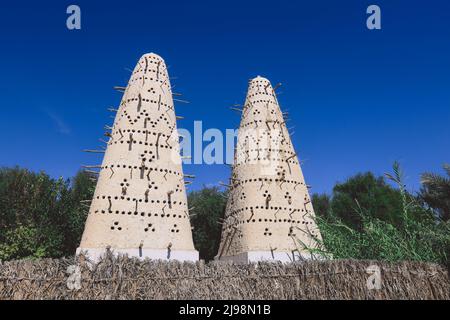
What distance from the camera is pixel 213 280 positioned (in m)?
9.27

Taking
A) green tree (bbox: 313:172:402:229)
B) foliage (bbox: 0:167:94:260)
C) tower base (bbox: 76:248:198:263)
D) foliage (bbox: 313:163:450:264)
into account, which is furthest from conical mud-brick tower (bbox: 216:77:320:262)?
foliage (bbox: 0:167:94:260)

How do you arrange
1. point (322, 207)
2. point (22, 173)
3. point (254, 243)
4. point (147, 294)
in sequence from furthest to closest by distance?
point (322, 207) → point (22, 173) → point (254, 243) → point (147, 294)

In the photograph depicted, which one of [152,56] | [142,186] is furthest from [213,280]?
[152,56]

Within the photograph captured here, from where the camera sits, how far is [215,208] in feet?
89.2

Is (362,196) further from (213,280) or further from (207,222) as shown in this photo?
(213,280)

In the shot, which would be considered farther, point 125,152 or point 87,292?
point 125,152

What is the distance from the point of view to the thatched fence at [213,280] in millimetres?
8047

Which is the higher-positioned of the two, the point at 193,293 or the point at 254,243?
the point at 254,243

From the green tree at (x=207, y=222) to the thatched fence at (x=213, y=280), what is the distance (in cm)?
1631

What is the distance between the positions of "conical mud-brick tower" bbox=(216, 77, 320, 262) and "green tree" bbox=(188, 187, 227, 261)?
6646 millimetres

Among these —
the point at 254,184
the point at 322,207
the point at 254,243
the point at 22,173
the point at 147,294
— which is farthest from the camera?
the point at 322,207
